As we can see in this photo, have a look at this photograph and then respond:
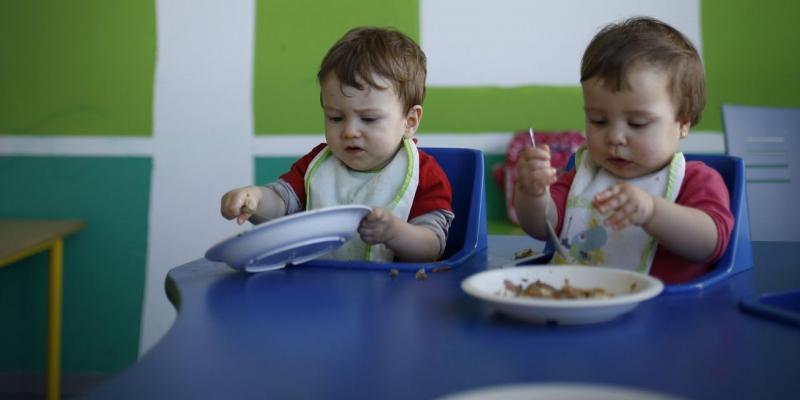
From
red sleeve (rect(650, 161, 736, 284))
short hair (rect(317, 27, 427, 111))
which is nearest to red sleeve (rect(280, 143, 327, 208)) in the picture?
short hair (rect(317, 27, 427, 111))

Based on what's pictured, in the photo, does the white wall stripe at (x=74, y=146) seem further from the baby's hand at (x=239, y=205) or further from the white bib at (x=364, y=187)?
the baby's hand at (x=239, y=205)

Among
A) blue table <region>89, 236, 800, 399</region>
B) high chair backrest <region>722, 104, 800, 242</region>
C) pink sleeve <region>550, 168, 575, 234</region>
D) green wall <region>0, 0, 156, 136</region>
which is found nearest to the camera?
blue table <region>89, 236, 800, 399</region>

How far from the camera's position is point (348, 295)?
37.2 inches

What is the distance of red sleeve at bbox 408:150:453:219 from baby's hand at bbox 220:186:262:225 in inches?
10.3

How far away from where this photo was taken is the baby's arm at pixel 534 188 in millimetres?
1044

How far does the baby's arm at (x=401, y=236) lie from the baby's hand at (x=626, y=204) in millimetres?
316

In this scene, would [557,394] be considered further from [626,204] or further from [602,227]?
[602,227]

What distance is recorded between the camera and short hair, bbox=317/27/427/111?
1.36 meters

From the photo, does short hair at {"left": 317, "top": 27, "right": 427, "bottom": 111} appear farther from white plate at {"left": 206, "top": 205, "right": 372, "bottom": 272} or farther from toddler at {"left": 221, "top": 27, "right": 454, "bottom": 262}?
white plate at {"left": 206, "top": 205, "right": 372, "bottom": 272}

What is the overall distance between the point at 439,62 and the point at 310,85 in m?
0.42

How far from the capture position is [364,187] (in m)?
1.42

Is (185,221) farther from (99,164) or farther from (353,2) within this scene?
(353,2)

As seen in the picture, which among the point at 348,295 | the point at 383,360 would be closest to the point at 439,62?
the point at 348,295

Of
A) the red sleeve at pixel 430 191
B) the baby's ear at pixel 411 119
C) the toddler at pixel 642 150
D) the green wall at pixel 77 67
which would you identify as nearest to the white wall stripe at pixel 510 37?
the green wall at pixel 77 67
